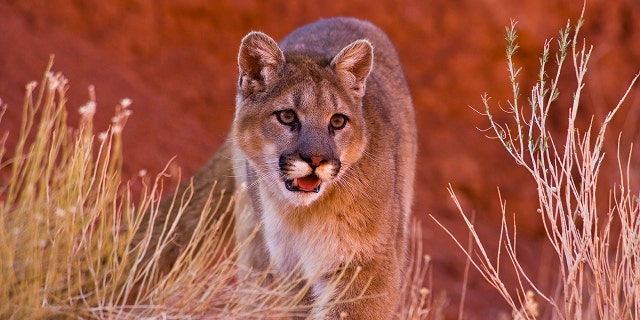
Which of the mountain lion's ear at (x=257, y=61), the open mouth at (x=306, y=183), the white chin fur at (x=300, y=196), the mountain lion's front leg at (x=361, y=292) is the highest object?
the mountain lion's ear at (x=257, y=61)

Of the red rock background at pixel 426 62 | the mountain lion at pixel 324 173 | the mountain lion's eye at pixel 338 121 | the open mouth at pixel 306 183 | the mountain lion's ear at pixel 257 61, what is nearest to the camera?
the open mouth at pixel 306 183

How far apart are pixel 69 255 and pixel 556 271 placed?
7762 millimetres

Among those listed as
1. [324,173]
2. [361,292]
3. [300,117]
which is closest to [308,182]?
[324,173]

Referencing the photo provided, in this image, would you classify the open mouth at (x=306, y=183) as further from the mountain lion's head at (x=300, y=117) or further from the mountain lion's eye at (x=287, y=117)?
the mountain lion's eye at (x=287, y=117)

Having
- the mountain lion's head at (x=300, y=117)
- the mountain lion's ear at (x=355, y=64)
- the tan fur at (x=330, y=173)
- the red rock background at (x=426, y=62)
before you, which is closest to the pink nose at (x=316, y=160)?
the mountain lion's head at (x=300, y=117)

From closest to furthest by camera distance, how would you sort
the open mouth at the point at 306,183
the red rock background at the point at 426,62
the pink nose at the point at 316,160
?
the pink nose at the point at 316,160, the open mouth at the point at 306,183, the red rock background at the point at 426,62

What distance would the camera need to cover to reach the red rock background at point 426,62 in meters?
11.5

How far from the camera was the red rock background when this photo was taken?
1154 centimetres

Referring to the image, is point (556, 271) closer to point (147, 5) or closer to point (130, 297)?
point (147, 5)

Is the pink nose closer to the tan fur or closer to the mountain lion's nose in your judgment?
the mountain lion's nose

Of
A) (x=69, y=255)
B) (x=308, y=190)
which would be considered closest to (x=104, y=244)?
(x=69, y=255)

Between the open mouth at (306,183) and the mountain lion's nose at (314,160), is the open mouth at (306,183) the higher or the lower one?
the lower one

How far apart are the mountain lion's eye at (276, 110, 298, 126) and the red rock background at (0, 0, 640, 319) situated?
590 cm

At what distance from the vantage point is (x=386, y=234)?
17.7 feet
